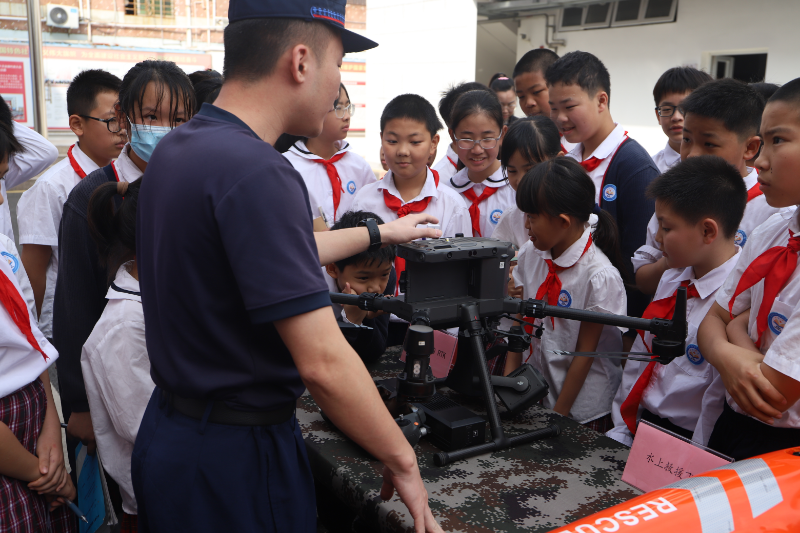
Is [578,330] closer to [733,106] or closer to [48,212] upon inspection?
[733,106]

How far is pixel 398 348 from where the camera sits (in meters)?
2.56

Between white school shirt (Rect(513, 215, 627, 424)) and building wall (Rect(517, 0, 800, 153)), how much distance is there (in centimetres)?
557

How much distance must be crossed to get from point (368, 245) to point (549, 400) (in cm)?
97

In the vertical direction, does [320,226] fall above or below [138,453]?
above

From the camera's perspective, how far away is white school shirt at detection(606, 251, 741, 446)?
192 centimetres

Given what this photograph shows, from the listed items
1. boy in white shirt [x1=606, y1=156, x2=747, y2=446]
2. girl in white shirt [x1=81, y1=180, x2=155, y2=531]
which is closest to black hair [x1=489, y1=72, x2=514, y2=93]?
boy in white shirt [x1=606, y1=156, x2=747, y2=446]

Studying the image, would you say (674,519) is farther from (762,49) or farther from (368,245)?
(762,49)

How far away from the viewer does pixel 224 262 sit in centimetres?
119

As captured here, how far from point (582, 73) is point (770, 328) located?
76.7 inches

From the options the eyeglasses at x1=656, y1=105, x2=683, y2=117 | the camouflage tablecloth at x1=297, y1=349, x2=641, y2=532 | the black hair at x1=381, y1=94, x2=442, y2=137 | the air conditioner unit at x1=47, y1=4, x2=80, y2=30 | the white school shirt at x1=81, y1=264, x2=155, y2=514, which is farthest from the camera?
the air conditioner unit at x1=47, y1=4, x2=80, y2=30

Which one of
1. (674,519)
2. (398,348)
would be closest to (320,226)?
(398,348)

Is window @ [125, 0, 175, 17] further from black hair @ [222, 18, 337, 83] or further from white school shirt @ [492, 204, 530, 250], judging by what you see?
black hair @ [222, 18, 337, 83]

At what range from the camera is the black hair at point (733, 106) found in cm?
224

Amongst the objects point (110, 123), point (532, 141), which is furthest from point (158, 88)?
point (532, 141)
